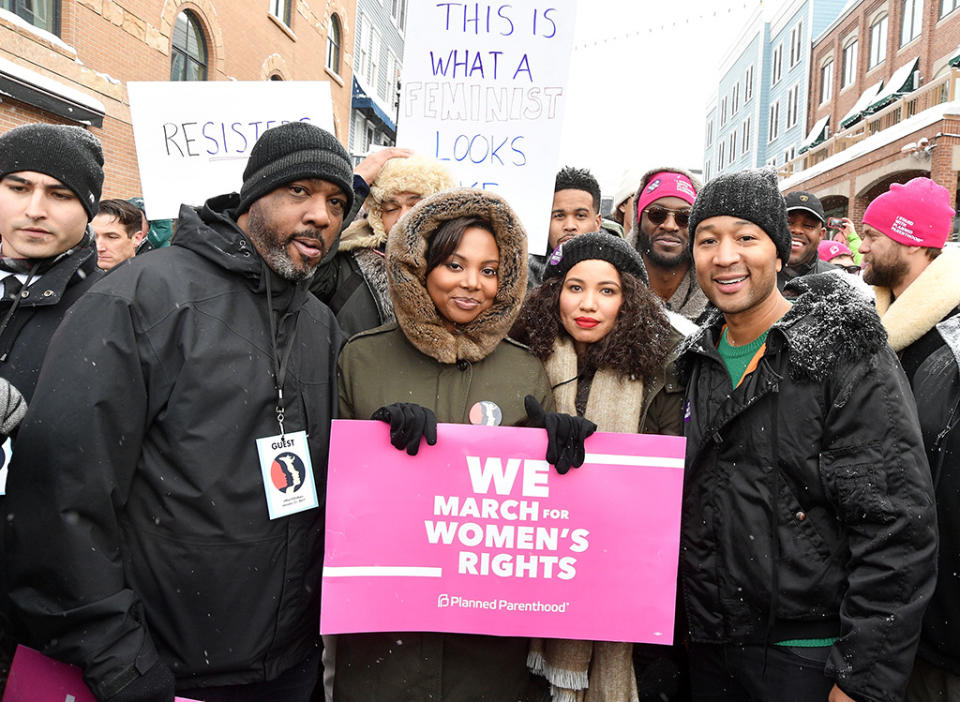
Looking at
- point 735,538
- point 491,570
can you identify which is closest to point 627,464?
point 735,538

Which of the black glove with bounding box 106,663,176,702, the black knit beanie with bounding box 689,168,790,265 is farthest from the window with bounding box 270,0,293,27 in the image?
the black glove with bounding box 106,663,176,702

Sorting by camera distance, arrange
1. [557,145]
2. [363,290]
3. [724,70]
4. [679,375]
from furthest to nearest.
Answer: [724,70]
[557,145]
[363,290]
[679,375]

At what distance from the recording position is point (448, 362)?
2326 millimetres

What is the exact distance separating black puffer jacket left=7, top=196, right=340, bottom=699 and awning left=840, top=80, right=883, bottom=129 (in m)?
32.5

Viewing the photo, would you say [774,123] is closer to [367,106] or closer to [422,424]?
[367,106]

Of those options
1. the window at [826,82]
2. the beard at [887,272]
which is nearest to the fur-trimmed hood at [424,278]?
the beard at [887,272]

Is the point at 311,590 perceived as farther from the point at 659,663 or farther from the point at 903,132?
the point at 903,132

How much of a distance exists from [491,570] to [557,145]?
248 centimetres

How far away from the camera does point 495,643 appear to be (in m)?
2.23

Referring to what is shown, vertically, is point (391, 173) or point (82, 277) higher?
point (391, 173)

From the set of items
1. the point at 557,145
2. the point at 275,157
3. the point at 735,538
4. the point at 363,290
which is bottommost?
the point at 735,538

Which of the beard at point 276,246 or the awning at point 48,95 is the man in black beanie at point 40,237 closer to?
the beard at point 276,246

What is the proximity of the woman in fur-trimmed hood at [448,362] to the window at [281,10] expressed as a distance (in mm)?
15485

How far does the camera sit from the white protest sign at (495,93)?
3.72 m
